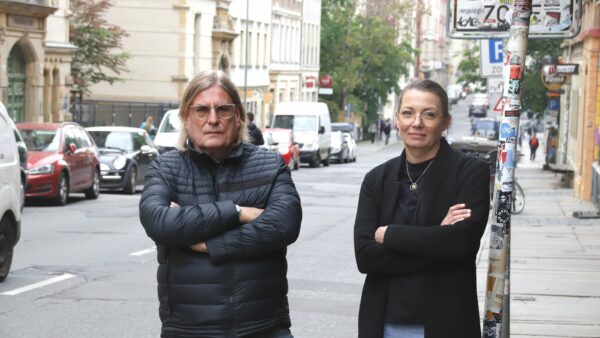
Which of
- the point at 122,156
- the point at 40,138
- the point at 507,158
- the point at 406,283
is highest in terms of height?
the point at 507,158

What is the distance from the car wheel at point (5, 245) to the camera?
12562 millimetres

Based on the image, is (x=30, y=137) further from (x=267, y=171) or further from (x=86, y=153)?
(x=267, y=171)

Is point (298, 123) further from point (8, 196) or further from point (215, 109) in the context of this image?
point (215, 109)

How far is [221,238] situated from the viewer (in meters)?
4.86

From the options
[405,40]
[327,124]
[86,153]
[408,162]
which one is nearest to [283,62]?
[405,40]

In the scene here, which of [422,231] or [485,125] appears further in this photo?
[485,125]

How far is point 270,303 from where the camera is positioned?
485 cm

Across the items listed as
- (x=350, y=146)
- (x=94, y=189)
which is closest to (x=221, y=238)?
(x=94, y=189)

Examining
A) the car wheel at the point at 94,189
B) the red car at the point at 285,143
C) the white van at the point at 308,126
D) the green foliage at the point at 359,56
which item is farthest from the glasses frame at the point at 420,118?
the green foliage at the point at 359,56

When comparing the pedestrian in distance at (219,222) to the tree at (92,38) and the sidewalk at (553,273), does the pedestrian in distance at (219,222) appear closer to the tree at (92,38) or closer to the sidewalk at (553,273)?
the sidewalk at (553,273)

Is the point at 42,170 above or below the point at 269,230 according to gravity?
below

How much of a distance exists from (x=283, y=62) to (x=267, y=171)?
7249cm

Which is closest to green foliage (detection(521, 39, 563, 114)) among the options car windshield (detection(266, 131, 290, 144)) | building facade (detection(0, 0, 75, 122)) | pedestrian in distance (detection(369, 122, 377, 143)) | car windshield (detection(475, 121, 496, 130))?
car windshield (detection(266, 131, 290, 144))

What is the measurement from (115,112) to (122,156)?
74.3 feet
